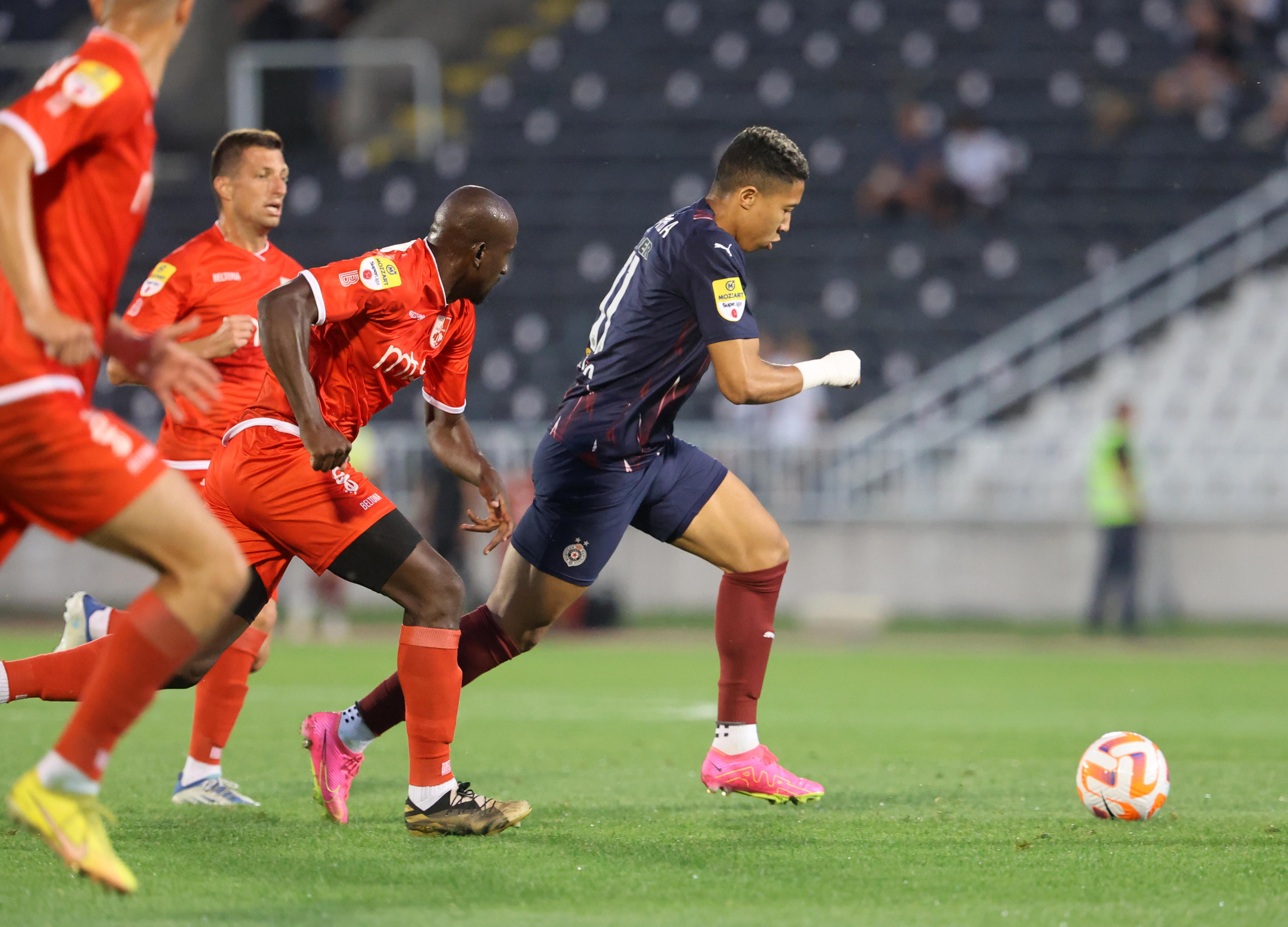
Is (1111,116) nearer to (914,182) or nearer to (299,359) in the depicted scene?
(914,182)

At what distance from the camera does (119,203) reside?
3.92 m

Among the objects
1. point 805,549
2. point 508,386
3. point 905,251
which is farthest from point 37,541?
point 905,251

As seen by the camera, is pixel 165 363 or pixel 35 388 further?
pixel 165 363

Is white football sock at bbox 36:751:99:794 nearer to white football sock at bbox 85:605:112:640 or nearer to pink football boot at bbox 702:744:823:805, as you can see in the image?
white football sock at bbox 85:605:112:640

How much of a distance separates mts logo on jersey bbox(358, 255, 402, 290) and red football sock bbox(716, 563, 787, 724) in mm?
1829

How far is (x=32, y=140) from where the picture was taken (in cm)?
363

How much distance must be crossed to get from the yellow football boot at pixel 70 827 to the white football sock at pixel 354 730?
6.19ft

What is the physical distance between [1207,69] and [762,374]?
60.1ft

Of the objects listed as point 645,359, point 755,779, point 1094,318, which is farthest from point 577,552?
point 1094,318

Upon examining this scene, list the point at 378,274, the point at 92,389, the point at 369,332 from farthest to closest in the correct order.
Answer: the point at 369,332 < the point at 378,274 < the point at 92,389

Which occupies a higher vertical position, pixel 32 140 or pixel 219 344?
pixel 32 140

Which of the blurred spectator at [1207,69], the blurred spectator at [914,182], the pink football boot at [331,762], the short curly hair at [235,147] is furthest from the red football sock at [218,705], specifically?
the blurred spectator at [1207,69]

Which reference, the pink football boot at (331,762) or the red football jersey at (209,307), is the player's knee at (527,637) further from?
the red football jersey at (209,307)

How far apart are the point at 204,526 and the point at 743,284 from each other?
2.48m
